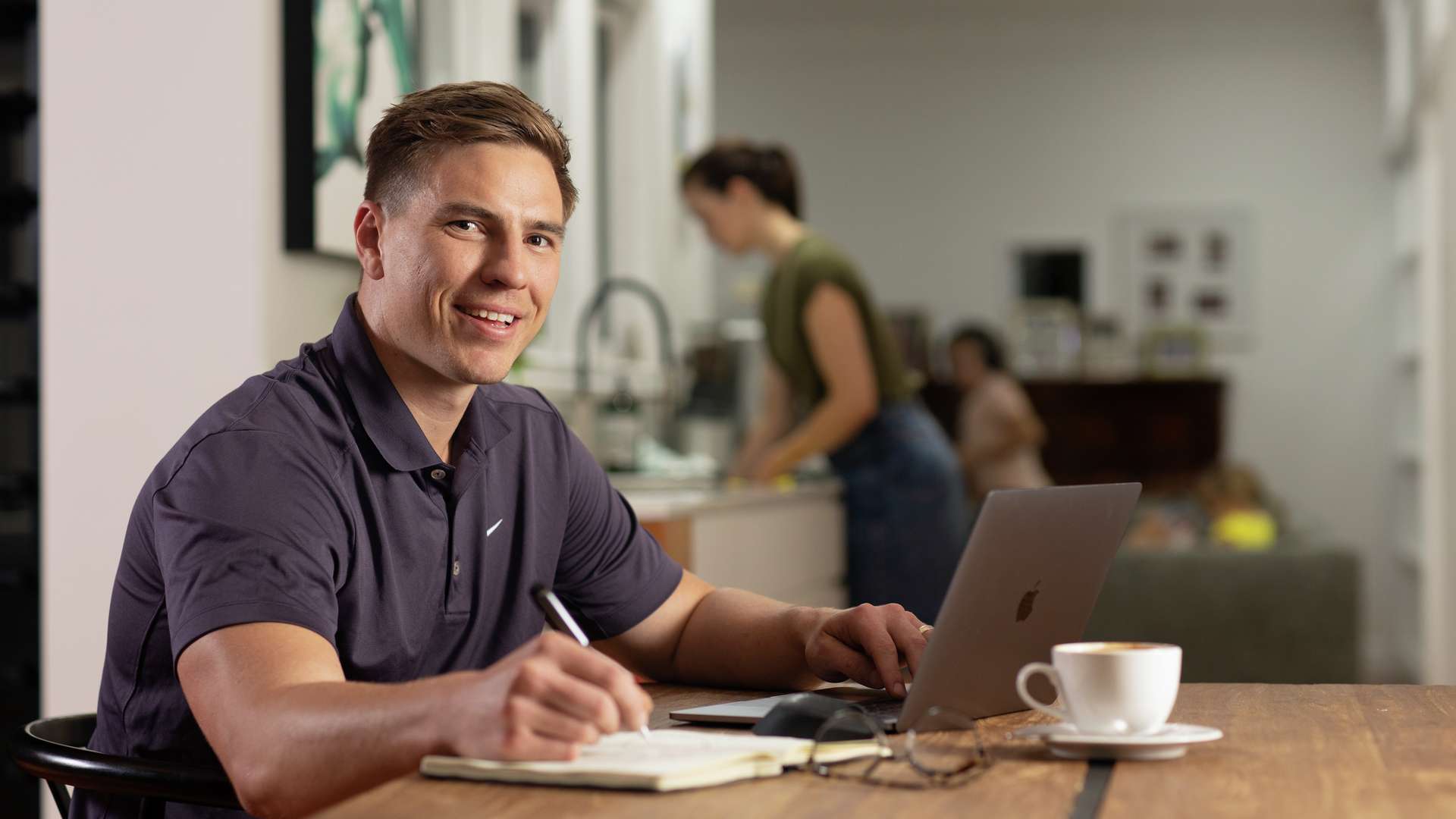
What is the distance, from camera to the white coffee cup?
1.14 m

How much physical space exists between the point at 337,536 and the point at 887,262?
26.5 feet

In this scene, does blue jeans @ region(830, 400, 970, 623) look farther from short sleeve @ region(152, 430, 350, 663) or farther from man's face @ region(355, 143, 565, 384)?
short sleeve @ region(152, 430, 350, 663)

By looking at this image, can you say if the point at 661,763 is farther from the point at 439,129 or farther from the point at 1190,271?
the point at 1190,271

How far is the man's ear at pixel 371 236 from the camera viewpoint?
5.20 feet

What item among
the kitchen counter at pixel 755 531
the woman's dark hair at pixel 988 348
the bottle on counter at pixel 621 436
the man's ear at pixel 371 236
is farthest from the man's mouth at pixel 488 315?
the woman's dark hair at pixel 988 348

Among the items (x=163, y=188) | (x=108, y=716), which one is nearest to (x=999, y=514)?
(x=108, y=716)

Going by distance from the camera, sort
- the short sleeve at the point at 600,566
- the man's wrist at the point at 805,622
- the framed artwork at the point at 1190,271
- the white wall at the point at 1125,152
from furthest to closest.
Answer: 1. the framed artwork at the point at 1190,271
2. the white wall at the point at 1125,152
3. the short sleeve at the point at 600,566
4. the man's wrist at the point at 805,622

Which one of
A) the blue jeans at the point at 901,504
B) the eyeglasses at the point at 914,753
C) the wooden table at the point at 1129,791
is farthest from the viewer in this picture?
the blue jeans at the point at 901,504

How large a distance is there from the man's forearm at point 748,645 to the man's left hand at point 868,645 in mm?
22

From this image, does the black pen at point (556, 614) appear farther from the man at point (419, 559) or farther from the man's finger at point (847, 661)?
the man's finger at point (847, 661)

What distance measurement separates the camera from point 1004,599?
1.25m

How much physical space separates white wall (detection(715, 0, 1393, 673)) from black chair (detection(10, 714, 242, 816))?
797cm

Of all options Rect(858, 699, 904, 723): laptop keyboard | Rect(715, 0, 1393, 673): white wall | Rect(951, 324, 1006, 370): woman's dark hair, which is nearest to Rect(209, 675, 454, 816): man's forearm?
Rect(858, 699, 904, 723): laptop keyboard

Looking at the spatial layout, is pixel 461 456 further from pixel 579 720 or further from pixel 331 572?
pixel 579 720
